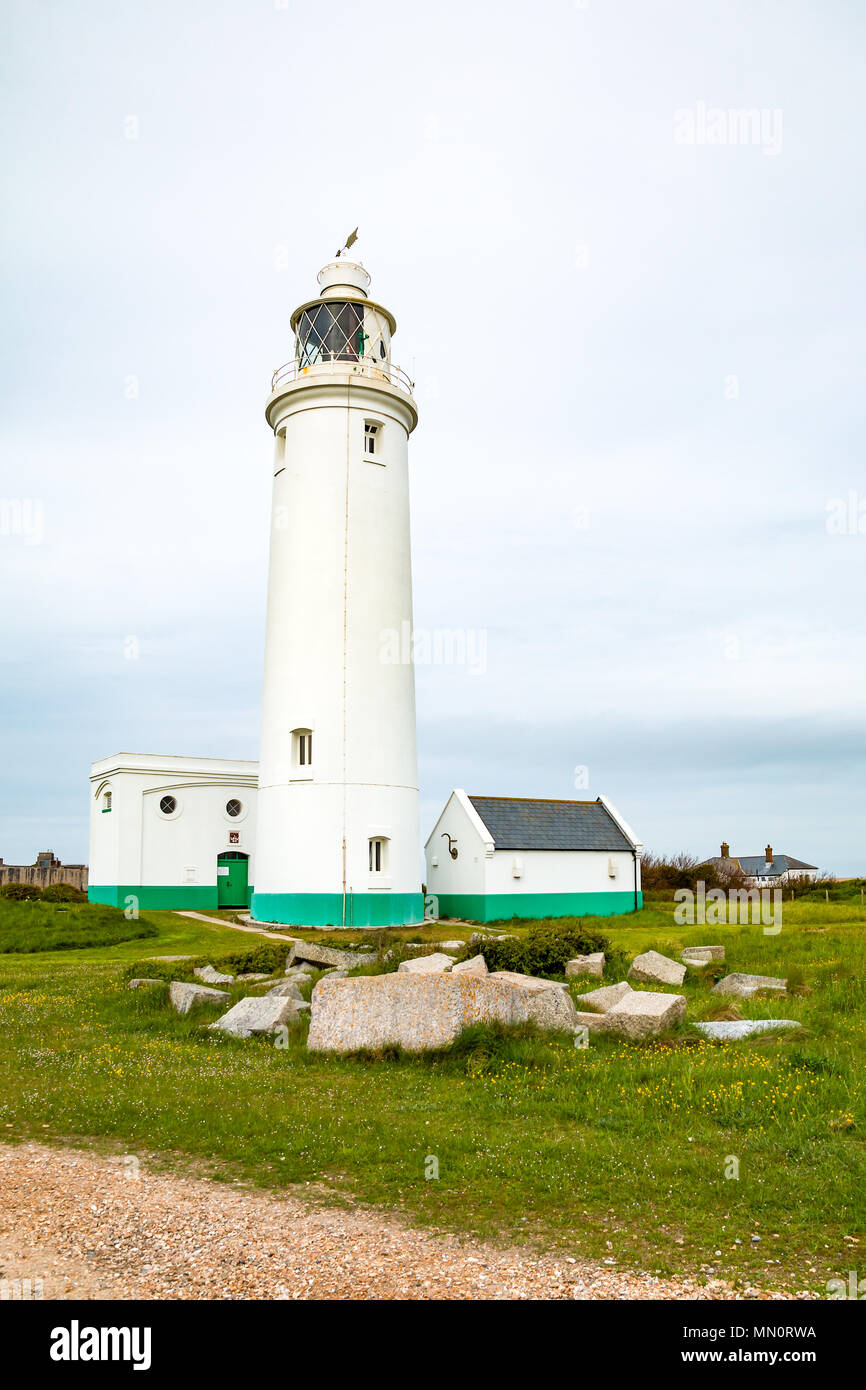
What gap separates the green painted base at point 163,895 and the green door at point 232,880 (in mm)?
245

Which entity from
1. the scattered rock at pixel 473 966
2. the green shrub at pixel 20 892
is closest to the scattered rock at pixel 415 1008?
the scattered rock at pixel 473 966

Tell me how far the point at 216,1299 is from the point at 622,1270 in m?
2.26

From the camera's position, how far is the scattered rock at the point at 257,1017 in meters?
13.2

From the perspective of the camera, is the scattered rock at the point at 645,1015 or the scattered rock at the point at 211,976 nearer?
the scattered rock at the point at 645,1015

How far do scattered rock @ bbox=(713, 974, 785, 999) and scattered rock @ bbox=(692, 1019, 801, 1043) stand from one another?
2705 mm

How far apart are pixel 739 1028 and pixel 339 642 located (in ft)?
68.2

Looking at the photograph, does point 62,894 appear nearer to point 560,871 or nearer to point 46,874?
point 46,874

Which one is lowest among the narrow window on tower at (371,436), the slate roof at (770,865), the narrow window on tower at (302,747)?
the slate roof at (770,865)

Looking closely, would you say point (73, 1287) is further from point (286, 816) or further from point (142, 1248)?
point (286, 816)

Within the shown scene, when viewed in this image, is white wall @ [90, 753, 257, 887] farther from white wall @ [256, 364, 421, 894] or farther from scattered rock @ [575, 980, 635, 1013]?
scattered rock @ [575, 980, 635, 1013]

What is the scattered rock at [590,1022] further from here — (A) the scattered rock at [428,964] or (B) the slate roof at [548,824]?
(B) the slate roof at [548,824]

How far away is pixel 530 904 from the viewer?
34.6 m

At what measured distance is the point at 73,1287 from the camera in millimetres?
5637
